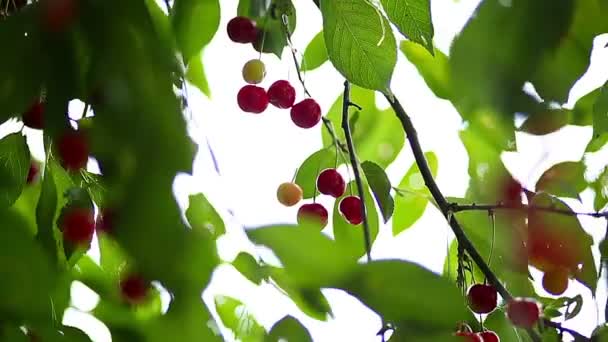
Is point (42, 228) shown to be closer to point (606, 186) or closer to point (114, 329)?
point (114, 329)

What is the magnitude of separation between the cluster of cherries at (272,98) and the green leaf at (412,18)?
1.14 ft

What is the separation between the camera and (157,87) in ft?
0.50

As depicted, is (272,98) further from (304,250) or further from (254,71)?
(304,250)

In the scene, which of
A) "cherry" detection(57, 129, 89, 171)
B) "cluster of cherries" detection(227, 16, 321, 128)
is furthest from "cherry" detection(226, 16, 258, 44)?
"cherry" detection(57, 129, 89, 171)

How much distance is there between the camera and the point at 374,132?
91 centimetres

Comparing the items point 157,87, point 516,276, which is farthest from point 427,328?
point 516,276

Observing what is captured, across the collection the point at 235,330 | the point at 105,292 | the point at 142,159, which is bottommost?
the point at 235,330

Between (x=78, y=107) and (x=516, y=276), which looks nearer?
(x=78, y=107)

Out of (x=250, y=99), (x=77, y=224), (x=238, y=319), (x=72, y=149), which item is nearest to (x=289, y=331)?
(x=77, y=224)

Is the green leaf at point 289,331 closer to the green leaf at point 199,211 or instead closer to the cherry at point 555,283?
the green leaf at point 199,211

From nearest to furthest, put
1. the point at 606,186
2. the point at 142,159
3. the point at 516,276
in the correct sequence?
1. the point at 142,159
2. the point at 606,186
3. the point at 516,276

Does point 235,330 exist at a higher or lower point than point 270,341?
lower

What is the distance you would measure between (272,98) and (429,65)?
22 centimetres

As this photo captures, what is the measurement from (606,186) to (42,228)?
416 mm
